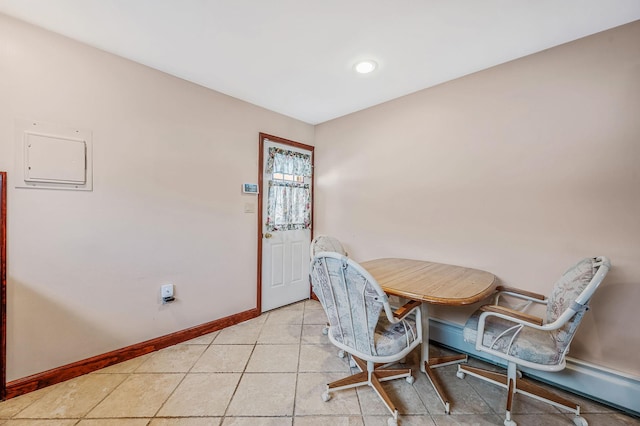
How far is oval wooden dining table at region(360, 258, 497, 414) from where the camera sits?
149cm

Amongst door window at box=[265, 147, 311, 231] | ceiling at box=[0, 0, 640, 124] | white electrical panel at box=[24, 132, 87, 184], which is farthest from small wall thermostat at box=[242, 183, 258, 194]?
white electrical panel at box=[24, 132, 87, 184]

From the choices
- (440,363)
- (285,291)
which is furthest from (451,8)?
(285,291)

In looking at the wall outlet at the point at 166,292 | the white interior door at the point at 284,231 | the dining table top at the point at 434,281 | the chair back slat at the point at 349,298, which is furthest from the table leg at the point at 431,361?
the wall outlet at the point at 166,292

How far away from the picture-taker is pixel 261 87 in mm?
2434

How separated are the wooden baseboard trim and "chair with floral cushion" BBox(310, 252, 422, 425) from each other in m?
1.40

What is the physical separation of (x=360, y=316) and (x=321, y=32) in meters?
1.84

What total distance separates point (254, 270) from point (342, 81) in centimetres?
217

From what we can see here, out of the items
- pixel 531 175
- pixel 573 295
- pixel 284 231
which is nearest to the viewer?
pixel 573 295

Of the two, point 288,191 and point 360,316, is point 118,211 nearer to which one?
point 288,191

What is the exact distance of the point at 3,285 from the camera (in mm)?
1567

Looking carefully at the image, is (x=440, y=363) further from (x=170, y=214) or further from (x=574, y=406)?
(x=170, y=214)

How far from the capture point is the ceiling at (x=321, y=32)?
1479 millimetres

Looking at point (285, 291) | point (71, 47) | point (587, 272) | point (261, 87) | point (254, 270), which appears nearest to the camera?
point (587, 272)

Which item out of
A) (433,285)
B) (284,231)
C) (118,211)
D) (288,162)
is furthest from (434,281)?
(118,211)
